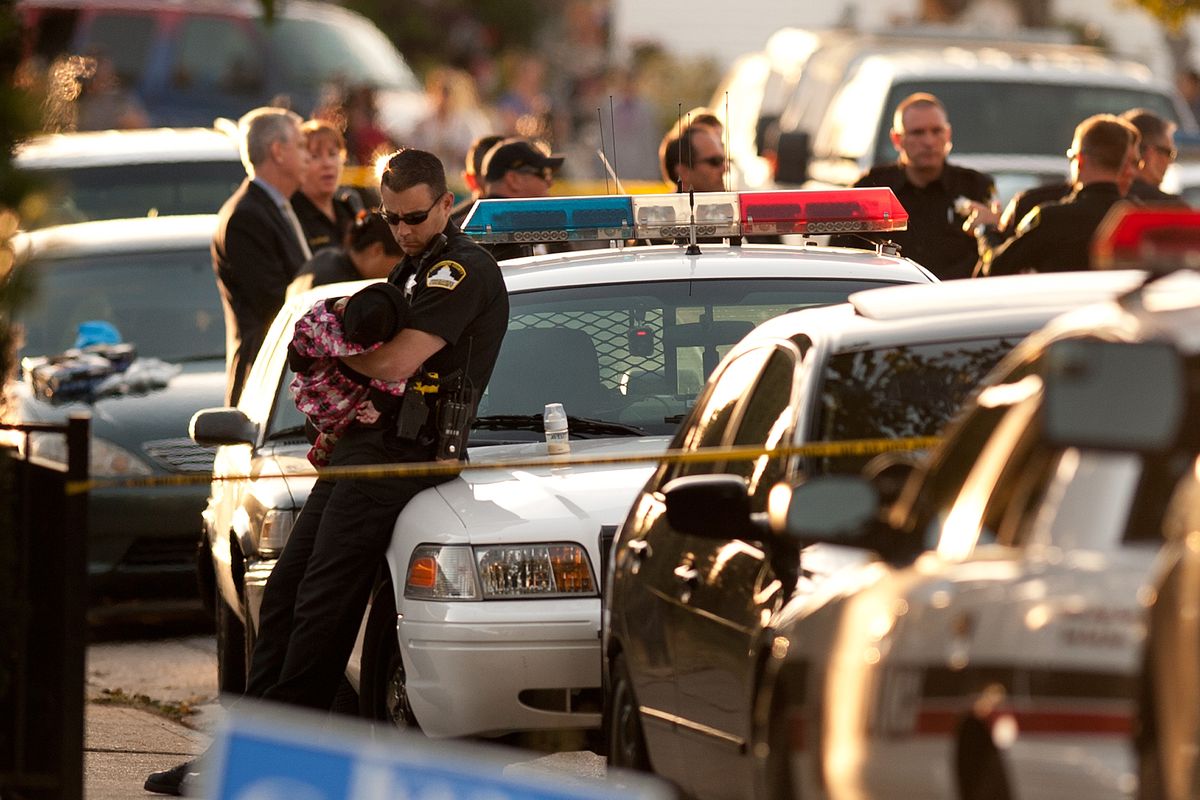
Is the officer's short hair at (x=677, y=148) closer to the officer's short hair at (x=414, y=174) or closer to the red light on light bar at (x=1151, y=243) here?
the officer's short hair at (x=414, y=174)

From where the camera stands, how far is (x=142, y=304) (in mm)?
13234

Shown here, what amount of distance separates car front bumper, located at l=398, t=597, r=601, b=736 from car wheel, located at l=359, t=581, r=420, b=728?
1.43 ft

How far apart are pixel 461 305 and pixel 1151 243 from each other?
3.50m

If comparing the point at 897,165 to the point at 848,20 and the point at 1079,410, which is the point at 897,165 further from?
the point at 848,20

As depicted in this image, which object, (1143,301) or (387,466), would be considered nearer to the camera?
(1143,301)

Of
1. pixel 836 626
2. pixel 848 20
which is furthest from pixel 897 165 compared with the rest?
pixel 848 20

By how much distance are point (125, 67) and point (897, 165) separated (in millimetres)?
14214

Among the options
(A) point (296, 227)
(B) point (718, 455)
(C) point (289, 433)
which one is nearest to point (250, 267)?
(A) point (296, 227)

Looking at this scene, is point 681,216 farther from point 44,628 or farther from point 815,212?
point 44,628

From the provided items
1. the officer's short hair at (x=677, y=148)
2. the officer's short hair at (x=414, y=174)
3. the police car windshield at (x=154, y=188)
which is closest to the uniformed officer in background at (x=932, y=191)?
the officer's short hair at (x=677, y=148)

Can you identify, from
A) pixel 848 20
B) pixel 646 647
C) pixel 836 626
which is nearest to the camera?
pixel 836 626

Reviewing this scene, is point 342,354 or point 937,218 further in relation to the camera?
point 937,218

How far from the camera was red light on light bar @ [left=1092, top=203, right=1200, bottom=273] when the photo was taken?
4.53 meters

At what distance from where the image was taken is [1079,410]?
4.16 metres
